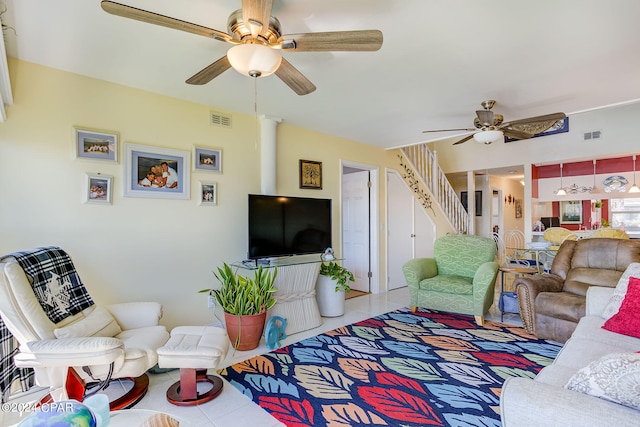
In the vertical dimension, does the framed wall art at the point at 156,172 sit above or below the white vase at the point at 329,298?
above

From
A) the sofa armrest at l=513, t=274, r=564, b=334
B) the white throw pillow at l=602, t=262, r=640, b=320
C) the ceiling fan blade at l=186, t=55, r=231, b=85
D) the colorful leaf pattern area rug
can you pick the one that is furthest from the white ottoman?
the sofa armrest at l=513, t=274, r=564, b=334

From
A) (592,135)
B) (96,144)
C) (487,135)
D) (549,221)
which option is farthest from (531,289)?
(549,221)

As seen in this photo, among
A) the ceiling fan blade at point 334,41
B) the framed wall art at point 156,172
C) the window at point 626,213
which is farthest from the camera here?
the window at point 626,213

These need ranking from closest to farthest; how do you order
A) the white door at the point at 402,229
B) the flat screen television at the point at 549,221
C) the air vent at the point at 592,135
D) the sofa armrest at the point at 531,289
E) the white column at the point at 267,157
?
the sofa armrest at the point at 531,289 < the white column at the point at 267,157 < the white door at the point at 402,229 < the air vent at the point at 592,135 < the flat screen television at the point at 549,221

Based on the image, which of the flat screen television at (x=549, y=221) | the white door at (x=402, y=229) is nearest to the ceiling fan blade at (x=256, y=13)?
the white door at (x=402, y=229)

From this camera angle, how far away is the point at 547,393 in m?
1.02

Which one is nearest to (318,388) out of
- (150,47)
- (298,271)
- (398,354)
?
(398,354)

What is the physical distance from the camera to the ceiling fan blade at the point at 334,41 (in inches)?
64.0

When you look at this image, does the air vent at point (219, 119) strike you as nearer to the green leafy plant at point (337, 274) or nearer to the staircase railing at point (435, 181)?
the green leafy plant at point (337, 274)

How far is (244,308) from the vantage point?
9.80 ft

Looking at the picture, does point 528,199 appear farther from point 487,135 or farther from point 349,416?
point 349,416

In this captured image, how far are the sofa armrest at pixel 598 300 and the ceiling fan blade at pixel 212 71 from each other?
310 centimetres

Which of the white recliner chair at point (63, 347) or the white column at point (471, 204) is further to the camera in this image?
the white column at point (471, 204)

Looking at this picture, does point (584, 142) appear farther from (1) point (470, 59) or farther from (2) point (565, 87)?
(1) point (470, 59)
